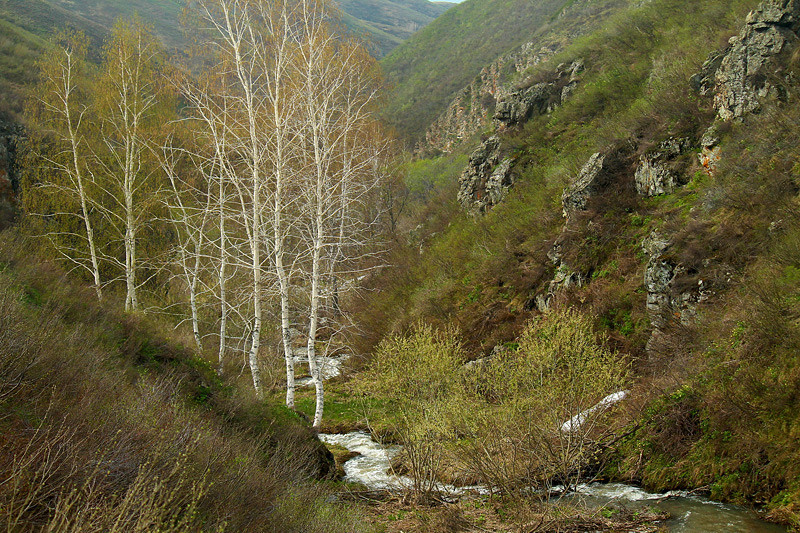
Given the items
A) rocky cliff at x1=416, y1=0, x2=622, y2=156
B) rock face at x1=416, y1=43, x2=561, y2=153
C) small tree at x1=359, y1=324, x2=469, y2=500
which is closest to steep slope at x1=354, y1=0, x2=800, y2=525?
small tree at x1=359, y1=324, x2=469, y2=500

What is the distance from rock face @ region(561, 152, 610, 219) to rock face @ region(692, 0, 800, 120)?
3.41 meters

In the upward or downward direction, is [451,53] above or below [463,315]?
above

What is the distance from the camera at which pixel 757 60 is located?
1212 cm

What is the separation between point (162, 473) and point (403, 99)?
59183mm

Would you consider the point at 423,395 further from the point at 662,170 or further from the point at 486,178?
the point at 486,178

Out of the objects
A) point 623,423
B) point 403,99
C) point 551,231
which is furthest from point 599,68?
point 403,99

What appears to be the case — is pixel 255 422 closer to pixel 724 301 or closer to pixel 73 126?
pixel 724 301

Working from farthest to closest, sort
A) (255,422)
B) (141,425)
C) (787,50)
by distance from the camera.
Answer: (787,50) < (255,422) < (141,425)

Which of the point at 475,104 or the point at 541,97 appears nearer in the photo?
the point at 541,97

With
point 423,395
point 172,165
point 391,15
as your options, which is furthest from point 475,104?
point 391,15

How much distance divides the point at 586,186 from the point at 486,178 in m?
7.61

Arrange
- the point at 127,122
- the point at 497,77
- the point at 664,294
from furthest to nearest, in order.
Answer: the point at 497,77
the point at 127,122
the point at 664,294

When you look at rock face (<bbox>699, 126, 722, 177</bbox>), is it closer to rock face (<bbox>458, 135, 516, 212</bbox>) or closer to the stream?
the stream

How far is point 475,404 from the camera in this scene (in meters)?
8.64
